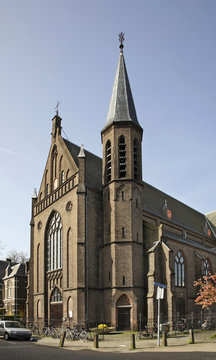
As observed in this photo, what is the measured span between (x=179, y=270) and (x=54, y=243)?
13166mm

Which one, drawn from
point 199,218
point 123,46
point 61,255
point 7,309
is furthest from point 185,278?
point 7,309

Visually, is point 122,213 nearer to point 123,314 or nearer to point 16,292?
point 123,314

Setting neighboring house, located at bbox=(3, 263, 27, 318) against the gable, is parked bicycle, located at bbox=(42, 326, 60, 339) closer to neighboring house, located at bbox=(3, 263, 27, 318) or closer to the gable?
the gable

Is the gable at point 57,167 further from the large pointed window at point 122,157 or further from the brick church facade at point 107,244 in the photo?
the large pointed window at point 122,157

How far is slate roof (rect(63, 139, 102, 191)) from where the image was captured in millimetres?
37825

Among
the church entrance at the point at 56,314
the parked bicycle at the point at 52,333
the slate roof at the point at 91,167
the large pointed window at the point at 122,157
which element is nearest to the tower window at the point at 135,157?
the large pointed window at the point at 122,157

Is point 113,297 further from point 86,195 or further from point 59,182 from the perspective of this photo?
point 59,182

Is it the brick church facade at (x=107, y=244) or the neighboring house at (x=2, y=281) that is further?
the neighboring house at (x=2, y=281)

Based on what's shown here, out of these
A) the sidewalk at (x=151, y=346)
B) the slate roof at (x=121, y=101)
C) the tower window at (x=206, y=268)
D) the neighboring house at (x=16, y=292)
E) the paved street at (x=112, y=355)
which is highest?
the slate roof at (x=121, y=101)

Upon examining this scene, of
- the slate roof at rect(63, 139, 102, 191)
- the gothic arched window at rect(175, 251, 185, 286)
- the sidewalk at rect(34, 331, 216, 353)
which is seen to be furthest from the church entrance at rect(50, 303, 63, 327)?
the slate roof at rect(63, 139, 102, 191)

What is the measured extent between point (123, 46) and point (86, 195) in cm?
1899

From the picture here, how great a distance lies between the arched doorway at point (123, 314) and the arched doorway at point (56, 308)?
6345mm

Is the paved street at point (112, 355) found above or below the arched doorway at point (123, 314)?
above

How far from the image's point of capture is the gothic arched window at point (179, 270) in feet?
126
